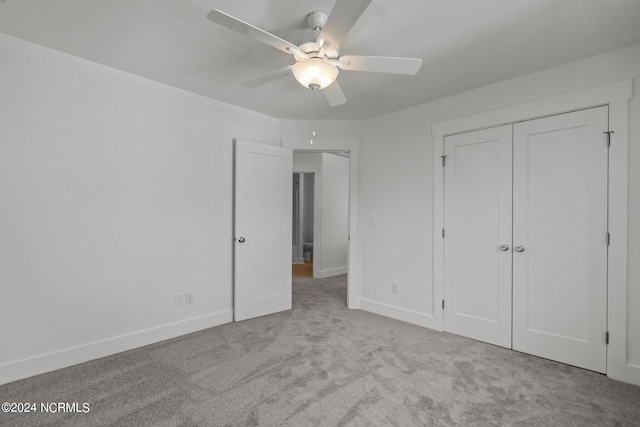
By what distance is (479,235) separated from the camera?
119 inches

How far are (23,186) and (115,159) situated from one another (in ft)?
2.08

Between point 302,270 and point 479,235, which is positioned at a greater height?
point 479,235

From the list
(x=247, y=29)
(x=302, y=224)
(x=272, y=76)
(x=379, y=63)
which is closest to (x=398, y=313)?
(x=379, y=63)

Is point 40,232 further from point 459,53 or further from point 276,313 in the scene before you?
point 459,53

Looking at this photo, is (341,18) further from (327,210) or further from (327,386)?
(327,210)

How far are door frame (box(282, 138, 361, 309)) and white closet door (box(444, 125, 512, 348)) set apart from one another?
1147mm

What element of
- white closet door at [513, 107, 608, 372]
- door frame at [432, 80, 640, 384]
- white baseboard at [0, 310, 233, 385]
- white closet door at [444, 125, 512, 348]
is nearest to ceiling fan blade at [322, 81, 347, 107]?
white closet door at [444, 125, 512, 348]

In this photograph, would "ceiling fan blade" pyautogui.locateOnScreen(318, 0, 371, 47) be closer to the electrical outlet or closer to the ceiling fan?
the ceiling fan

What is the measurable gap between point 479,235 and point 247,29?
2.64 meters

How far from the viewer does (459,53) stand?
7.69 feet

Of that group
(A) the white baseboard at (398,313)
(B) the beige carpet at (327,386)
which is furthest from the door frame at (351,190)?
(B) the beige carpet at (327,386)

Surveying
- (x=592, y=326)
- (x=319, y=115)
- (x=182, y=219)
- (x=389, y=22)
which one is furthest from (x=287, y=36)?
(x=592, y=326)

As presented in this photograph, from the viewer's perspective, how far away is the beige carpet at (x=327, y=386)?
6.00ft

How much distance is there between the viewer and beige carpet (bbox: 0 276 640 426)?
1.83m
